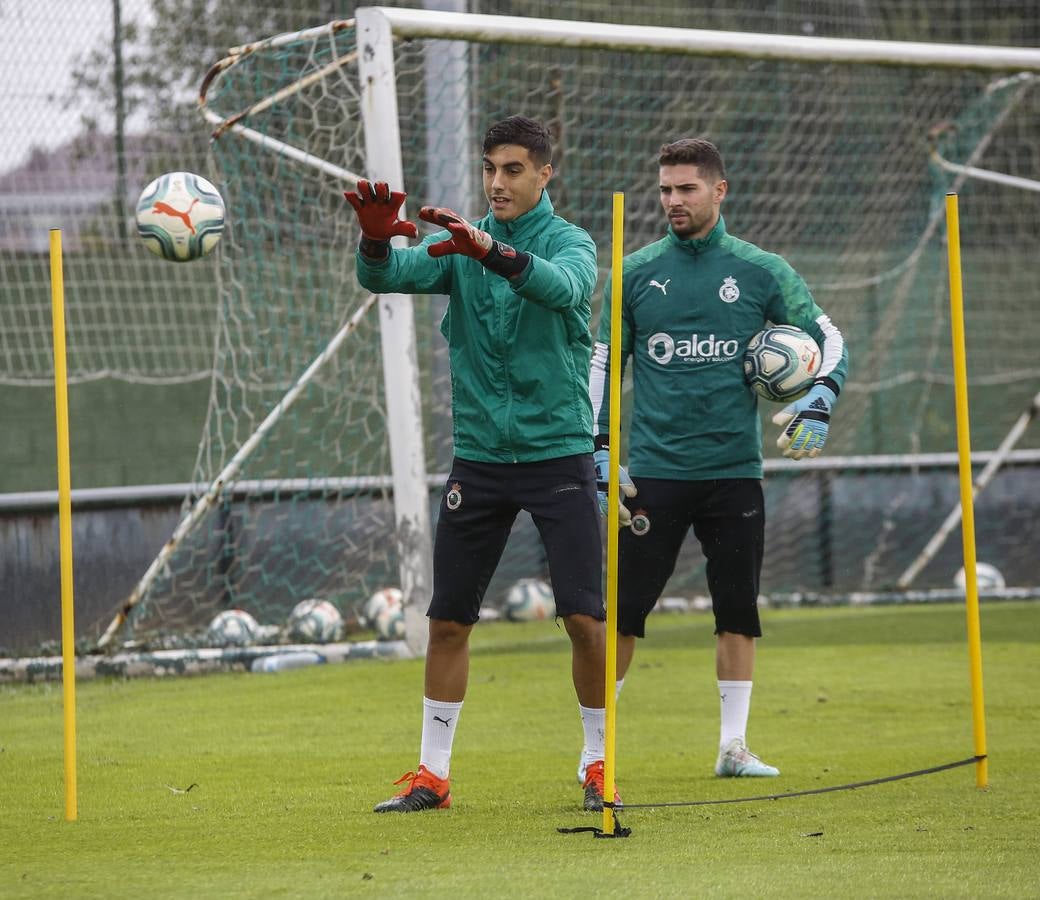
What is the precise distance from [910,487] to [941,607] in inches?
67.2

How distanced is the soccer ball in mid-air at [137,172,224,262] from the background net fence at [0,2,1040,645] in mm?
2306

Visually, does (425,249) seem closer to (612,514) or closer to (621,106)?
(612,514)

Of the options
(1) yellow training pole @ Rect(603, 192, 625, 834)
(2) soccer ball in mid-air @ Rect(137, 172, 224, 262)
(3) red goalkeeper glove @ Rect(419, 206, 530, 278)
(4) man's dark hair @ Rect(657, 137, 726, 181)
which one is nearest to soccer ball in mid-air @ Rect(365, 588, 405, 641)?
(2) soccer ball in mid-air @ Rect(137, 172, 224, 262)

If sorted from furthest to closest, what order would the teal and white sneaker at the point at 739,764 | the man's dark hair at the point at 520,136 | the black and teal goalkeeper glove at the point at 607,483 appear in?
the teal and white sneaker at the point at 739,764
the black and teal goalkeeper glove at the point at 607,483
the man's dark hair at the point at 520,136

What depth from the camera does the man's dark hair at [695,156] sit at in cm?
553

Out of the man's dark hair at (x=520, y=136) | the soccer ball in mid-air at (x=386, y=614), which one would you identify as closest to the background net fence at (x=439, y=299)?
the soccer ball in mid-air at (x=386, y=614)

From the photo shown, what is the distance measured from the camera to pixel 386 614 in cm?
932

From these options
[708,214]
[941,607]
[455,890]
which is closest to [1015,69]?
[941,607]

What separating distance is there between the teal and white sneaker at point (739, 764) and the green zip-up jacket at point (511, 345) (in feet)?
4.31

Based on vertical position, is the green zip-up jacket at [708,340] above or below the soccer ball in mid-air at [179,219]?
below

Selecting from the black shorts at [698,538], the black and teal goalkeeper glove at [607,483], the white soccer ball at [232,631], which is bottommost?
the white soccer ball at [232,631]

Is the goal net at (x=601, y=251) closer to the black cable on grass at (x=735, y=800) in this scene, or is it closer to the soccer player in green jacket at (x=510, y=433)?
the soccer player in green jacket at (x=510, y=433)

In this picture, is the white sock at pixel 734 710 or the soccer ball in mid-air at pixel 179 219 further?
the soccer ball in mid-air at pixel 179 219

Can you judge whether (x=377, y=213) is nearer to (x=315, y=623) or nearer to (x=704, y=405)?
(x=704, y=405)
